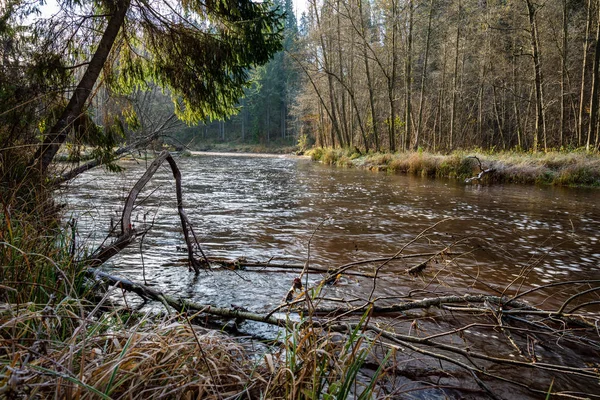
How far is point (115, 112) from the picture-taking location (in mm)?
5238

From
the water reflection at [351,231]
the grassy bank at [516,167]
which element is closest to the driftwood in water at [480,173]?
the grassy bank at [516,167]

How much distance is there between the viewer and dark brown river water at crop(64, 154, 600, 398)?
12.2 ft

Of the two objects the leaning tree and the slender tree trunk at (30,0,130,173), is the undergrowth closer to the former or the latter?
the slender tree trunk at (30,0,130,173)

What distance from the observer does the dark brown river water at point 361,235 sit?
146 inches

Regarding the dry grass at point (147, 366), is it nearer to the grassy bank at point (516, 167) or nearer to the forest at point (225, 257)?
the forest at point (225, 257)

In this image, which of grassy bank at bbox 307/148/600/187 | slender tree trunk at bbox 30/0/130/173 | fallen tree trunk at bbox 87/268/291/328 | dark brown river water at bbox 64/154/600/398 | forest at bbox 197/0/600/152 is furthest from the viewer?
forest at bbox 197/0/600/152

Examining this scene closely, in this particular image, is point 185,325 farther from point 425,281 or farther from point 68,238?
point 425,281

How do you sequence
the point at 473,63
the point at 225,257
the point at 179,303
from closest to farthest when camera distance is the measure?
1. the point at 179,303
2. the point at 225,257
3. the point at 473,63

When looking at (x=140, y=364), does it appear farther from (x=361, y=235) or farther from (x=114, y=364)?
(x=361, y=235)

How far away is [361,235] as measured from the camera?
6.03 metres

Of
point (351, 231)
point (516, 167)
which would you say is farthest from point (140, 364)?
point (516, 167)

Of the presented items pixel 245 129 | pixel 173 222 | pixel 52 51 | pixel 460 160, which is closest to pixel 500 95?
A: pixel 460 160

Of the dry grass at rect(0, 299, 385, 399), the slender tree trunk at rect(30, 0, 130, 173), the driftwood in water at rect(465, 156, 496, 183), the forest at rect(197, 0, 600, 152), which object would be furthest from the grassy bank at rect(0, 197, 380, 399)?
the forest at rect(197, 0, 600, 152)

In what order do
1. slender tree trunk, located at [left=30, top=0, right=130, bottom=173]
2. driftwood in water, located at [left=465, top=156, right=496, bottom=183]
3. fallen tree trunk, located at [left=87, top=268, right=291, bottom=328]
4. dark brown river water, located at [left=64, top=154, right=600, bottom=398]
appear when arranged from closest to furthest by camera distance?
fallen tree trunk, located at [left=87, top=268, right=291, bottom=328] < dark brown river water, located at [left=64, top=154, right=600, bottom=398] < slender tree trunk, located at [left=30, top=0, right=130, bottom=173] < driftwood in water, located at [left=465, top=156, right=496, bottom=183]
